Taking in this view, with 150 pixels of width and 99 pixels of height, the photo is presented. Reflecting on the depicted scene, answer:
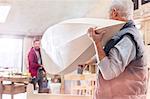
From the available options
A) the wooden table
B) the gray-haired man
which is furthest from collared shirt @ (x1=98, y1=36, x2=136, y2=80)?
the wooden table

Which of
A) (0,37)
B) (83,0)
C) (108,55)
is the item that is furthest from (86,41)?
(0,37)

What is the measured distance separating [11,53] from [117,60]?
32.0ft

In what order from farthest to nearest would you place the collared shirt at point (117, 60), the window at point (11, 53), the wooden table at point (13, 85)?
the window at point (11, 53)
the wooden table at point (13, 85)
the collared shirt at point (117, 60)

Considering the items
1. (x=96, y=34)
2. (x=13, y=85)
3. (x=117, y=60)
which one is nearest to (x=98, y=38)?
(x=96, y=34)

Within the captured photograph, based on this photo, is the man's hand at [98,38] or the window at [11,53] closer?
the man's hand at [98,38]

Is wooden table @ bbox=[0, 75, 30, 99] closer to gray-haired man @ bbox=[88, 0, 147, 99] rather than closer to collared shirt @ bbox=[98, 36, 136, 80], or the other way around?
gray-haired man @ bbox=[88, 0, 147, 99]

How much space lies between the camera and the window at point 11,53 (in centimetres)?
1082

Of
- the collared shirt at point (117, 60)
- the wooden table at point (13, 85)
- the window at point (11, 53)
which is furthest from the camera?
the window at point (11, 53)

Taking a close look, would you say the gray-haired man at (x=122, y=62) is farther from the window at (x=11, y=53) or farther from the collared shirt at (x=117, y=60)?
the window at (x=11, y=53)

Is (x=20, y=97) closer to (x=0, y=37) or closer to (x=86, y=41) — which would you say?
(x=0, y=37)

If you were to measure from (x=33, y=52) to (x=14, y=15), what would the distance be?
2934mm

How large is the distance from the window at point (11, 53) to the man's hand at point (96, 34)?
9382 mm

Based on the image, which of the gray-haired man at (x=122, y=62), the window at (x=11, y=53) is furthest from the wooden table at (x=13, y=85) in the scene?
the window at (x=11, y=53)

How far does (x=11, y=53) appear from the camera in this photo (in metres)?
11.0
